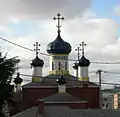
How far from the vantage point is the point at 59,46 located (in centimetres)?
5112

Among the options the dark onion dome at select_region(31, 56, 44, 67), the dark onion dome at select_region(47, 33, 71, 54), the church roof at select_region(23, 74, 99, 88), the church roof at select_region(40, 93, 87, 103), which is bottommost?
the church roof at select_region(40, 93, 87, 103)

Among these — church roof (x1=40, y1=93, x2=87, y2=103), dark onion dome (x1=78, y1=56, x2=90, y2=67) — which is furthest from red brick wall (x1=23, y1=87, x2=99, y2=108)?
dark onion dome (x1=78, y1=56, x2=90, y2=67)

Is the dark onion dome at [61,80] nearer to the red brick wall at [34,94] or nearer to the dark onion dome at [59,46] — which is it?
the red brick wall at [34,94]

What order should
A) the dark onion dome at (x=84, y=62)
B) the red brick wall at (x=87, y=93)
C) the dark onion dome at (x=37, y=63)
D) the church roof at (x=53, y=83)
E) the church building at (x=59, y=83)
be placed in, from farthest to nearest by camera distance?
the dark onion dome at (x=84, y=62) < the dark onion dome at (x=37, y=63) < the red brick wall at (x=87, y=93) < the church roof at (x=53, y=83) < the church building at (x=59, y=83)

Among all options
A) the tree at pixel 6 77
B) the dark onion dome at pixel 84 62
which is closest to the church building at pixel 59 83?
the dark onion dome at pixel 84 62

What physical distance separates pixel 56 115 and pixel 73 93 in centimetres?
1059

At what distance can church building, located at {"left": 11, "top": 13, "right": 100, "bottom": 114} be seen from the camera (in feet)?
160

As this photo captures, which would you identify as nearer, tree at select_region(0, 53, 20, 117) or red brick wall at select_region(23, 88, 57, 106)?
tree at select_region(0, 53, 20, 117)

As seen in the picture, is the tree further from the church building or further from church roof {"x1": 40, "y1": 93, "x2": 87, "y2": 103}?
the church building

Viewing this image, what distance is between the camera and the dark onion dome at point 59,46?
167ft

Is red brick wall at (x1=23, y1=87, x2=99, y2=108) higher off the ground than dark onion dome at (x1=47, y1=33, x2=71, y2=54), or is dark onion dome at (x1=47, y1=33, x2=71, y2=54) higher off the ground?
dark onion dome at (x1=47, y1=33, x2=71, y2=54)

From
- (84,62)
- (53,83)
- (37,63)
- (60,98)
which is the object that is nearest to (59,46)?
(37,63)

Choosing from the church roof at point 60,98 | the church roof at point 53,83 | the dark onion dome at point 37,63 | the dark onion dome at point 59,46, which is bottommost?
the church roof at point 60,98

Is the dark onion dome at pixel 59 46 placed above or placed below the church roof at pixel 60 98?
above
